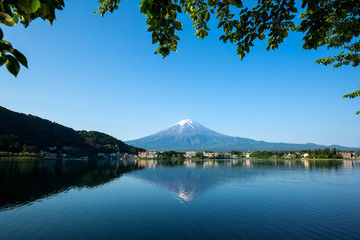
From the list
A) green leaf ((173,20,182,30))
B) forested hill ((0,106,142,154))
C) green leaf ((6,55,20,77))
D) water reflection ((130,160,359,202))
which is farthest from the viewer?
forested hill ((0,106,142,154))

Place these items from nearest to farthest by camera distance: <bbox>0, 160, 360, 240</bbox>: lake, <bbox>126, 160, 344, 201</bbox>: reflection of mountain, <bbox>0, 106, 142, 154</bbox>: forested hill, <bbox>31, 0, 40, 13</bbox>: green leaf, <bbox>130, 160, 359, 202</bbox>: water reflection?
<bbox>31, 0, 40, 13</bbox>: green leaf < <bbox>0, 160, 360, 240</bbox>: lake < <bbox>126, 160, 344, 201</bbox>: reflection of mountain < <bbox>130, 160, 359, 202</bbox>: water reflection < <bbox>0, 106, 142, 154</bbox>: forested hill

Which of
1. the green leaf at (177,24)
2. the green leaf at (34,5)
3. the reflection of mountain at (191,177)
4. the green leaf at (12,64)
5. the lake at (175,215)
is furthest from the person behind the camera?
the reflection of mountain at (191,177)

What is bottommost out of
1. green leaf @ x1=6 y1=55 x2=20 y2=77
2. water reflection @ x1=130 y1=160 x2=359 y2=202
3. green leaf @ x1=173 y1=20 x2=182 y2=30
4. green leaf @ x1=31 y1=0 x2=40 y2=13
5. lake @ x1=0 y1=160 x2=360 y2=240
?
water reflection @ x1=130 y1=160 x2=359 y2=202

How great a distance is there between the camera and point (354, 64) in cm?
1378

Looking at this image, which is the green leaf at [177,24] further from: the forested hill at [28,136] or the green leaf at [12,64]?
the forested hill at [28,136]

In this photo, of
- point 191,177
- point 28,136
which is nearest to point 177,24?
point 191,177

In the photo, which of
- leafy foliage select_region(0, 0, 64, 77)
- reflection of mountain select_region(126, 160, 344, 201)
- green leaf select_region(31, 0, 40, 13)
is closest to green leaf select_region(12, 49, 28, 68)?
leafy foliage select_region(0, 0, 64, 77)

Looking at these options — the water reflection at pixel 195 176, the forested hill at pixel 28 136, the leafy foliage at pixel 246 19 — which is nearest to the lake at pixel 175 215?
the water reflection at pixel 195 176

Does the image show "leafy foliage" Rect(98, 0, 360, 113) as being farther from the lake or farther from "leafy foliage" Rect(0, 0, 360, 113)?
the lake

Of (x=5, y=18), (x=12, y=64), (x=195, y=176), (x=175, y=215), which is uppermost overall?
(x=5, y=18)

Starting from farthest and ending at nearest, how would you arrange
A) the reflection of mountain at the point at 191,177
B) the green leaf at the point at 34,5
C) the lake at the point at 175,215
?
the reflection of mountain at the point at 191,177
the lake at the point at 175,215
the green leaf at the point at 34,5

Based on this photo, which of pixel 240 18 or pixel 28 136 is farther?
pixel 28 136

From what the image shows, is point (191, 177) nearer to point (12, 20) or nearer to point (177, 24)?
point (177, 24)

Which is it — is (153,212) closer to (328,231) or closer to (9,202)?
(328,231)
